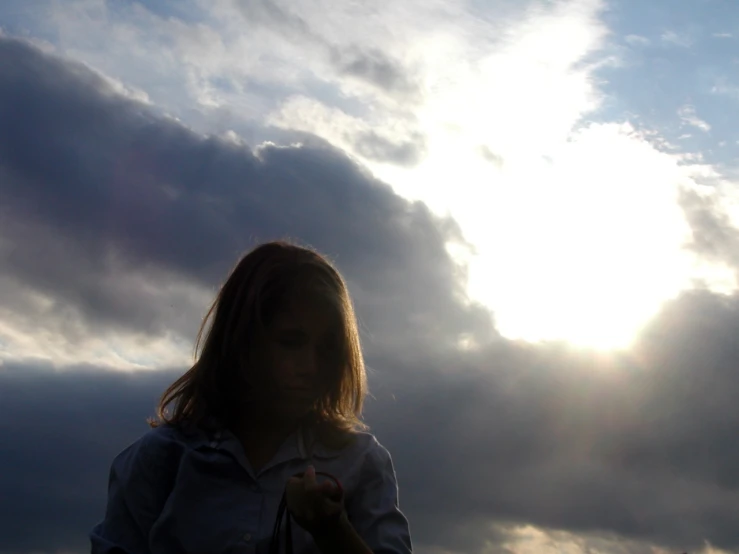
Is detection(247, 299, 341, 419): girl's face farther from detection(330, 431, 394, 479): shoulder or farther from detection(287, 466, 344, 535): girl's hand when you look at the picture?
detection(287, 466, 344, 535): girl's hand

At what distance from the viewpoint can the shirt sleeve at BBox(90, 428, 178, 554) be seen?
6.95 metres

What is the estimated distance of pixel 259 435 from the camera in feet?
24.3

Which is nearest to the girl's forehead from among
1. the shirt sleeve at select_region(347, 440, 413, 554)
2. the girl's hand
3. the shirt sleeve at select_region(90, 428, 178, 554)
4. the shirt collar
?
the shirt collar

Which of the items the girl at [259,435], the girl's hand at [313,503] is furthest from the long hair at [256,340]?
the girl's hand at [313,503]

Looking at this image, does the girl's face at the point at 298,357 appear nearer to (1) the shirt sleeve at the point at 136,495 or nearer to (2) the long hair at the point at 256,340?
(2) the long hair at the point at 256,340

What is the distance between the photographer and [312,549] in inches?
255

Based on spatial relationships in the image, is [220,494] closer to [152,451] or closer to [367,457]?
[152,451]

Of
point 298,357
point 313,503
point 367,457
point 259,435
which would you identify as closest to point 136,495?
point 259,435

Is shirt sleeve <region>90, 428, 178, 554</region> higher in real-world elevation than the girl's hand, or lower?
higher

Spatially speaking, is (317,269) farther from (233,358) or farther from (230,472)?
(230,472)

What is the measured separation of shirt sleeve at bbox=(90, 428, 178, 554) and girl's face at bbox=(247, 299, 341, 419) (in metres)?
1.00

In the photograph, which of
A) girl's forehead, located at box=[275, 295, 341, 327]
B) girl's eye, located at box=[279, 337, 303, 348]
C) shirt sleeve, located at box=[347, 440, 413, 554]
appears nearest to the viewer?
shirt sleeve, located at box=[347, 440, 413, 554]

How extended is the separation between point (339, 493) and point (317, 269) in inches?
101

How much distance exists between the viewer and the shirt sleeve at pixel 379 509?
6.64 m
